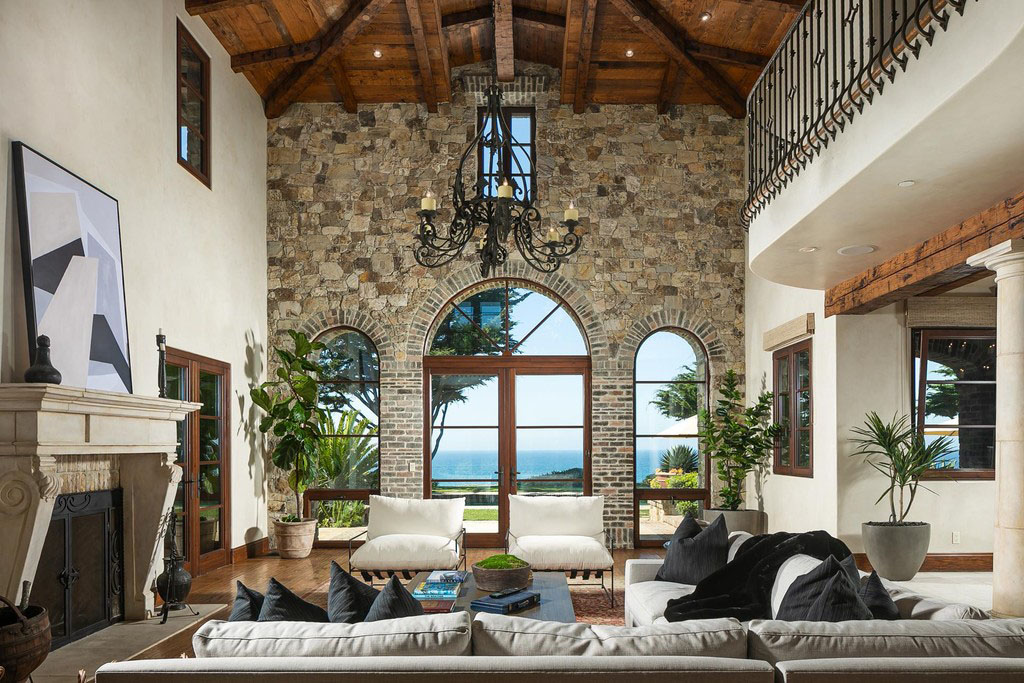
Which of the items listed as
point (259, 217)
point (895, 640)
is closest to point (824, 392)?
point (895, 640)

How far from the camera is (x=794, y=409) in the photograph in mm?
8609

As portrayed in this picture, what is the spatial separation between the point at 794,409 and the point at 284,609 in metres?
6.74

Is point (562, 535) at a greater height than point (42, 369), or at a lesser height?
lesser

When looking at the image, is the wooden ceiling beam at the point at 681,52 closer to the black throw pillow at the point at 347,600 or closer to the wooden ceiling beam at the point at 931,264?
the wooden ceiling beam at the point at 931,264

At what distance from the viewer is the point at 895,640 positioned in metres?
2.61

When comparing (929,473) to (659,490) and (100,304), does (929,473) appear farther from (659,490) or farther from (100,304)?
(100,304)

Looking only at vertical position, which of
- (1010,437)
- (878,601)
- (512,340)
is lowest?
(878,601)

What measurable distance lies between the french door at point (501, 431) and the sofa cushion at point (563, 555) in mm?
3228

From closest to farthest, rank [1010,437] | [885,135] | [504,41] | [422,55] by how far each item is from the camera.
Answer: [885,135] < [1010,437] < [504,41] < [422,55]

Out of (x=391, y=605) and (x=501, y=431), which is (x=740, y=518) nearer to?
(x=501, y=431)

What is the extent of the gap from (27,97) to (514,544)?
4450 millimetres

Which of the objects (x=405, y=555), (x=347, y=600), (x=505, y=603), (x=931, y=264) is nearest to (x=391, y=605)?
(x=347, y=600)

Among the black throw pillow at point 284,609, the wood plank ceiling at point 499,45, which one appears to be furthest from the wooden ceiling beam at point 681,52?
the black throw pillow at point 284,609

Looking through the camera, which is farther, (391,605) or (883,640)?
(391,605)
